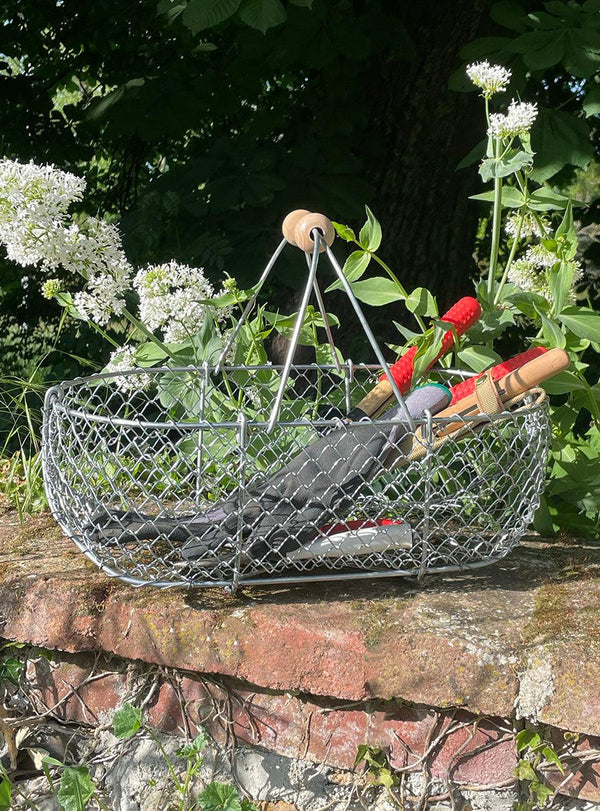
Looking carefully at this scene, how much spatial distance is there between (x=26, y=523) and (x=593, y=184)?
229 inches

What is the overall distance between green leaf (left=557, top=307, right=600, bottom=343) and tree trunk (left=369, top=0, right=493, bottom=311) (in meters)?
1.30

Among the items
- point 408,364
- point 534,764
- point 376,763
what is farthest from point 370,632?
point 408,364

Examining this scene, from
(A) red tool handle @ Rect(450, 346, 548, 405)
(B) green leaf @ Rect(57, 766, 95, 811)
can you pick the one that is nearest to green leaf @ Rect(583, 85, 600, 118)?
(A) red tool handle @ Rect(450, 346, 548, 405)

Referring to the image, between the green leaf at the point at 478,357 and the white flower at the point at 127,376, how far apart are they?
0.66 meters

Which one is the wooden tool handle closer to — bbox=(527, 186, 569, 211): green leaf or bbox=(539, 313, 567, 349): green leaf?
bbox=(539, 313, 567, 349): green leaf

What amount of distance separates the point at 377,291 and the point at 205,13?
0.92m

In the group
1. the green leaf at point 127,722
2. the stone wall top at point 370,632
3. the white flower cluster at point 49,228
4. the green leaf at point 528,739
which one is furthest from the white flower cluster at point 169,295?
the green leaf at point 528,739

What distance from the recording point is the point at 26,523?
78.9 inches

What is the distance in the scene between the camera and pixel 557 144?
7.95 feet

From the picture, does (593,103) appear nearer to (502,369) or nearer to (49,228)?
(502,369)

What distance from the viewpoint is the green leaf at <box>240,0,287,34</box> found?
214cm

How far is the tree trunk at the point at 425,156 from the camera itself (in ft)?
9.61

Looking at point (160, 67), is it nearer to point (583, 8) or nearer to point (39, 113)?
point (39, 113)

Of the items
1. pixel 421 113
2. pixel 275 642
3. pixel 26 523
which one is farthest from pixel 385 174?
pixel 275 642
